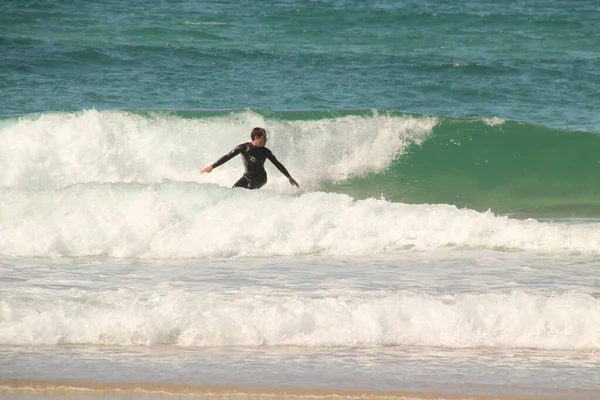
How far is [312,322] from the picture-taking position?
7508 mm

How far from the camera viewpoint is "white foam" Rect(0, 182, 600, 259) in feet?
33.9

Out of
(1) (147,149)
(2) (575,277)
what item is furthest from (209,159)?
(2) (575,277)

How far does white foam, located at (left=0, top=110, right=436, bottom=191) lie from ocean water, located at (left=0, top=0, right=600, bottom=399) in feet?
0.11

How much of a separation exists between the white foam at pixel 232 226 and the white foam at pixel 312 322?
2.55 m

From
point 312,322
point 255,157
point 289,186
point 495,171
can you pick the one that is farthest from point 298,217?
point 495,171

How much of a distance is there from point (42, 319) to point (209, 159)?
25.6 feet

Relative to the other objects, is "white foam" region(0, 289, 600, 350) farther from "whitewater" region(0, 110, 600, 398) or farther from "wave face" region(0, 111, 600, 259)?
"wave face" region(0, 111, 600, 259)

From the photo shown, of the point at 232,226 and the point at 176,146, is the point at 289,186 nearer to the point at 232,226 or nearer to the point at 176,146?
the point at 176,146

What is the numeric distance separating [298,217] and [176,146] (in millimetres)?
4850

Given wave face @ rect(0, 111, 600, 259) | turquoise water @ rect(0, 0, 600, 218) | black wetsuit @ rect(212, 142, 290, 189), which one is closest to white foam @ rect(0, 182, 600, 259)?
wave face @ rect(0, 111, 600, 259)

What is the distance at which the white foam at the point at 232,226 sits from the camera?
33.9ft

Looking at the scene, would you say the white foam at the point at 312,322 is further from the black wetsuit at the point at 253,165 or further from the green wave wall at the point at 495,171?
the green wave wall at the point at 495,171

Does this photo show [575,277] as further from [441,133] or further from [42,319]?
[441,133]

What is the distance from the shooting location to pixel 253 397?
6219 millimetres
